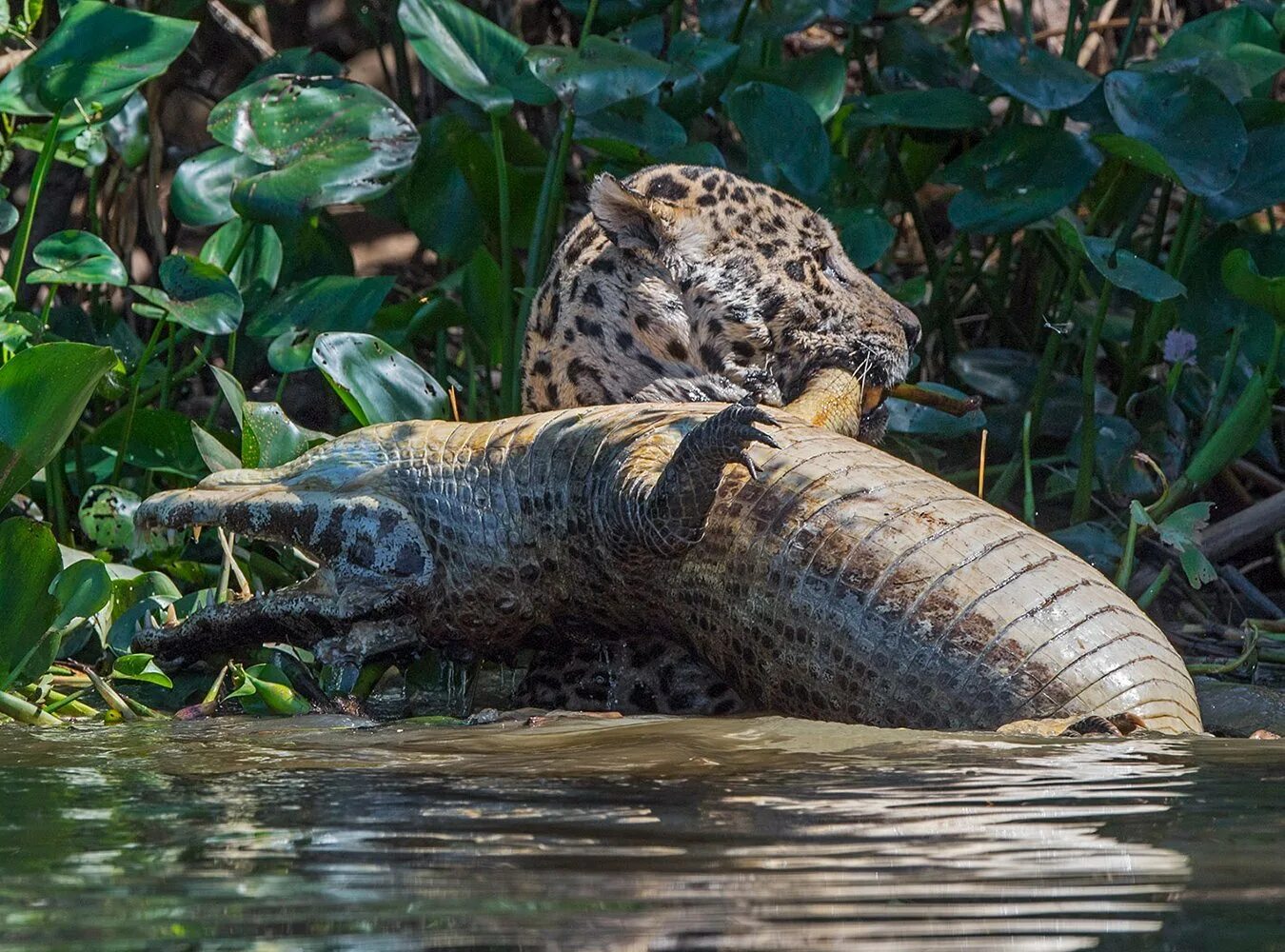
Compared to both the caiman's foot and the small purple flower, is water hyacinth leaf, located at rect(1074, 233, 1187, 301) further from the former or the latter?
the caiman's foot

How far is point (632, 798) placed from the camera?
2.38 meters

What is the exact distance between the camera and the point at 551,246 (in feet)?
18.6

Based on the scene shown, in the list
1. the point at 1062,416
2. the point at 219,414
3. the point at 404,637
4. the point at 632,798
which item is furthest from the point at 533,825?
the point at 219,414

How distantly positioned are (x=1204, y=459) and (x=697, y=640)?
6.17ft

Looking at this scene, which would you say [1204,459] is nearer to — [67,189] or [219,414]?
[219,414]

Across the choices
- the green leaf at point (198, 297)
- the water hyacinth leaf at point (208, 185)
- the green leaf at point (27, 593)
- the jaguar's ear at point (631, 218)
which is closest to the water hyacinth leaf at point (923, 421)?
the jaguar's ear at point (631, 218)

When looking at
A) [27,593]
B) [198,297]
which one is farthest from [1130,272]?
[27,593]

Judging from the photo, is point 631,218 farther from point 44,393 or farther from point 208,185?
point 208,185

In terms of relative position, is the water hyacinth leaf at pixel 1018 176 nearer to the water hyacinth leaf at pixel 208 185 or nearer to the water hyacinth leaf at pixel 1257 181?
the water hyacinth leaf at pixel 1257 181

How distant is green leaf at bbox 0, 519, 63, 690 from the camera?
12.3 feet

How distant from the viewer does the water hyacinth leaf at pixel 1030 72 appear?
533 cm

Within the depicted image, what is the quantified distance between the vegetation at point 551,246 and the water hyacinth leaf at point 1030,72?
0.04 ft

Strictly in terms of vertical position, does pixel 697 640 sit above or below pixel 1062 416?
above

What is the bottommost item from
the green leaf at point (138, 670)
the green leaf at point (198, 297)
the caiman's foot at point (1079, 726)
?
the green leaf at point (138, 670)
